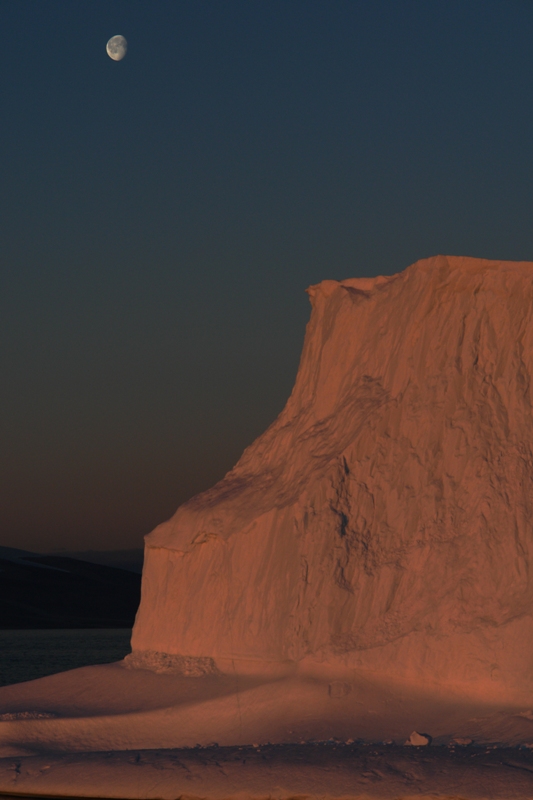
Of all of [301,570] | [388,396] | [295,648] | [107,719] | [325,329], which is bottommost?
[107,719]

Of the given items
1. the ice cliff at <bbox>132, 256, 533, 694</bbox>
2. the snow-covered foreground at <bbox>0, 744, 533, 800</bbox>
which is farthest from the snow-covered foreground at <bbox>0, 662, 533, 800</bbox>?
the ice cliff at <bbox>132, 256, 533, 694</bbox>

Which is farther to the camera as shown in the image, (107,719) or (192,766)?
(107,719)

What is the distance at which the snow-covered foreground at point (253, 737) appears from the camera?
1944 centimetres

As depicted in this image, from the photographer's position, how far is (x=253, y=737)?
2419 cm

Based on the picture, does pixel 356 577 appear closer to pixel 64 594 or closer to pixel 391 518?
pixel 391 518

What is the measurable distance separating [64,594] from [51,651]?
173ft

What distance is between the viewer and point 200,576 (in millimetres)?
29781

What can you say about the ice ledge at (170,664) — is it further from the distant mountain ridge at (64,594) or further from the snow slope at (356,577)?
the distant mountain ridge at (64,594)

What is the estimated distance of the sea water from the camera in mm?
45906

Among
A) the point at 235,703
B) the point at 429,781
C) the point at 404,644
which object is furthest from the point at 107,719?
the point at 429,781

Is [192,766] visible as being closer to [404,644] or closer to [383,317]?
[404,644]

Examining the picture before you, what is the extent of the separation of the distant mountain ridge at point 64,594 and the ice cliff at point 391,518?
69.1m

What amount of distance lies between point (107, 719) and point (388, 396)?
10.7m

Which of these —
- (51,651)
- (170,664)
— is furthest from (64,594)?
(170,664)
